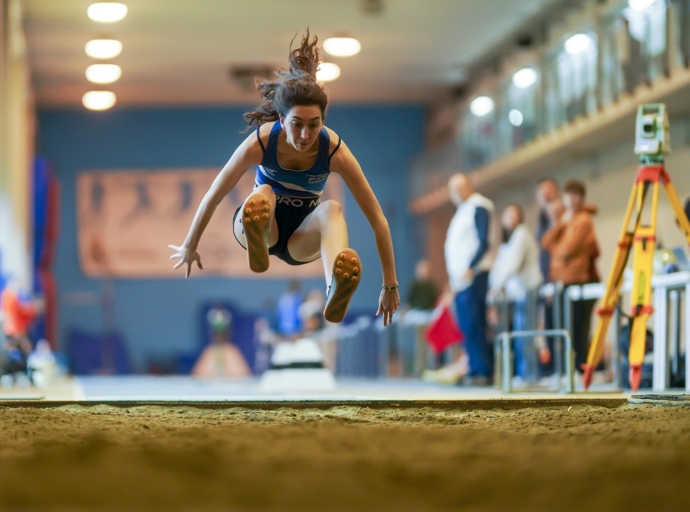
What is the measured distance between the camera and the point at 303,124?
14.5ft

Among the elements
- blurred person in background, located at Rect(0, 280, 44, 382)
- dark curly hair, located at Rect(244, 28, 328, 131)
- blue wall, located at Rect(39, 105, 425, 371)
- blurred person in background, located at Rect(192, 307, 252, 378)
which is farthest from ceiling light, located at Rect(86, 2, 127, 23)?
dark curly hair, located at Rect(244, 28, 328, 131)

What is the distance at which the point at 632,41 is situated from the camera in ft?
36.4

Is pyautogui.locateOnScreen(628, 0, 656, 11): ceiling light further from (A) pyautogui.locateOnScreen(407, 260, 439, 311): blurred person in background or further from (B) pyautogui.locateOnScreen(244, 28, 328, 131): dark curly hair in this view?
(B) pyautogui.locateOnScreen(244, 28, 328, 131): dark curly hair

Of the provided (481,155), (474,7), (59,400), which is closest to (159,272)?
(481,155)

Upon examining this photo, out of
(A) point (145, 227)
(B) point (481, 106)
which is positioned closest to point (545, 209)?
(B) point (481, 106)

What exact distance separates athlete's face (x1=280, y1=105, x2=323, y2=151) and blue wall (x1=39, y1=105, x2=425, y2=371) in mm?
16612

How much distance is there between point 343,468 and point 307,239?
2.18 m

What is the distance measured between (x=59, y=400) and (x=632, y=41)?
802 cm

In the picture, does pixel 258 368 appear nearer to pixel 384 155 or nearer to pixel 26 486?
pixel 384 155

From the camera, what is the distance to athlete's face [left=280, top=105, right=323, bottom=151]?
173 inches

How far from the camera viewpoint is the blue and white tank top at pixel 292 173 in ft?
15.1

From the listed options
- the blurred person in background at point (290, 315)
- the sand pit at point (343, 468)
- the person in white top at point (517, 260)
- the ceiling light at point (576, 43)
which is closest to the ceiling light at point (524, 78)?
the ceiling light at point (576, 43)

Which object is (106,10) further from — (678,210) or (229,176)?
(229,176)

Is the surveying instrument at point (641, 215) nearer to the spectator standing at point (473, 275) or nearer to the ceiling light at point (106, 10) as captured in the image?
the spectator standing at point (473, 275)
